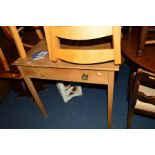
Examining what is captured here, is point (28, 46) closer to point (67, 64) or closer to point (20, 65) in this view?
point (20, 65)

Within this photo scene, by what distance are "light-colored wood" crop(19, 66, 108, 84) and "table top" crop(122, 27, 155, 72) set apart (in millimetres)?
227

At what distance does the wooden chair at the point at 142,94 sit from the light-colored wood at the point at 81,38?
6.1 inches

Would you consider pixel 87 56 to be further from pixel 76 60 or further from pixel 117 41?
pixel 117 41

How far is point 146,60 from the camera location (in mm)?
1018

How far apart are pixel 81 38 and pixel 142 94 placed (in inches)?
20.9

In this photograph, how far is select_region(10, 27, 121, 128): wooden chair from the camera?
84cm

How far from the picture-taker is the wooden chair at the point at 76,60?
836 mm

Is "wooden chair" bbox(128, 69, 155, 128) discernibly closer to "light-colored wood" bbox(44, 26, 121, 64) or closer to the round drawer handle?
"light-colored wood" bbox(44, 26, 121, 64)

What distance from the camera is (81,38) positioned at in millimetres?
853

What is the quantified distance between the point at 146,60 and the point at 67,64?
500 mm

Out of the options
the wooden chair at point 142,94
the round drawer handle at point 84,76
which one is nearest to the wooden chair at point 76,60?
the round drawer handle at point 84,76

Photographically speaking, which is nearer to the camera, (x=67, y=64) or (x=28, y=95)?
(x=67, y=64)

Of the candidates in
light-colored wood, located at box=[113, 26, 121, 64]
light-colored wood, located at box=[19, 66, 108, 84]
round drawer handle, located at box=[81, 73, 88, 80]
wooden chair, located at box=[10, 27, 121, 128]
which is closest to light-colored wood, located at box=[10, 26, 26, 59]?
wooden chair, located at box=[10, 27, 121, 128]
